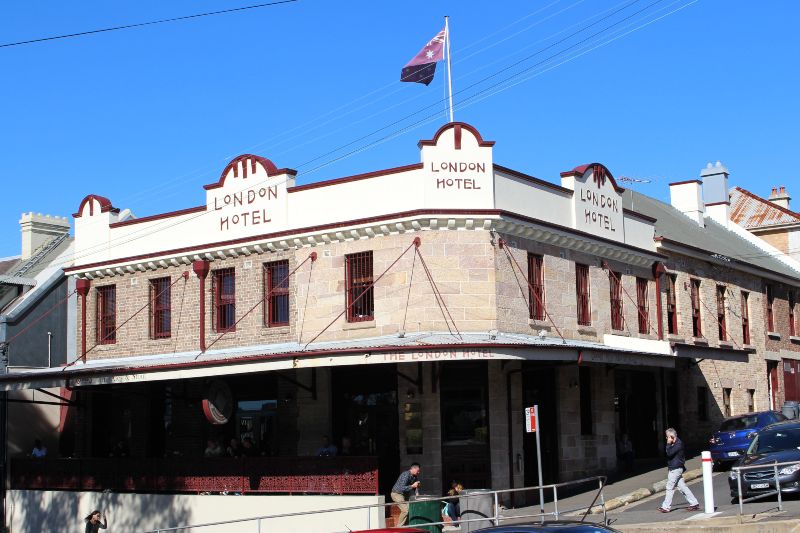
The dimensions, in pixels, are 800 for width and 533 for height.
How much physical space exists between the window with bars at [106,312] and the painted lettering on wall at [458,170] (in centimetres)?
1115

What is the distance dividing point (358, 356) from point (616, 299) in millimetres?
10425

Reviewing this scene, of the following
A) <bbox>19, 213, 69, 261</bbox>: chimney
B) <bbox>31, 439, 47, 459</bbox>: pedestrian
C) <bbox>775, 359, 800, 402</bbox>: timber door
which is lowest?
<bbox>31, 439, 47, 459</bbox>: pedestrian

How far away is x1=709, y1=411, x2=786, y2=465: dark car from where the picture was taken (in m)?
28.5

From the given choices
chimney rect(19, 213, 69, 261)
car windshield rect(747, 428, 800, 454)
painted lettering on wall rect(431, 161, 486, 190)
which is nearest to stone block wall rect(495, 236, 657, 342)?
painted lettering on wall rect(431, 161, 486, 190)

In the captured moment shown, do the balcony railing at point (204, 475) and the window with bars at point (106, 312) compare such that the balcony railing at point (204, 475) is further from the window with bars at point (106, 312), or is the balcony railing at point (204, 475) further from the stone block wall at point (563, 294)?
the stone block wall at point (563, 294)

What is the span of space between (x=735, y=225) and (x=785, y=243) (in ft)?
7.93

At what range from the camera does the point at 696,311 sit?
35.6 m

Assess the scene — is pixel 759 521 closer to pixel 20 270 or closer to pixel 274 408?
pixel 274 408

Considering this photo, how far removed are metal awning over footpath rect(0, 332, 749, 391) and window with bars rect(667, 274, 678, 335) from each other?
108 inches

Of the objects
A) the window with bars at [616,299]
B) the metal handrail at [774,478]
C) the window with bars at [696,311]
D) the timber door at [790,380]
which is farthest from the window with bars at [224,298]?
the timber door at [790,380]

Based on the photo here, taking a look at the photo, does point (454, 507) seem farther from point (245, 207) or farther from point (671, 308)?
point (671, 308)

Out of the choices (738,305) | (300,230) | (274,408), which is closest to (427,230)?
(300,230)

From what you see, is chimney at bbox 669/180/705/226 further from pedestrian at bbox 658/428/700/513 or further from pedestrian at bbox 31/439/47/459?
pedestrian at bbox 31/439/47/459

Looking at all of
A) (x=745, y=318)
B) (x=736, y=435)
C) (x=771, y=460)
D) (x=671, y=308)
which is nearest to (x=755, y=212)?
(x=745, y=318)
